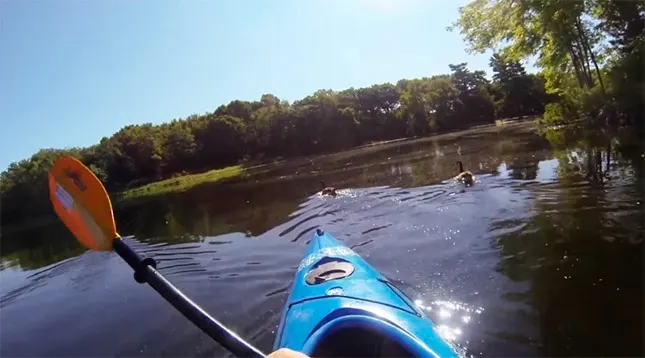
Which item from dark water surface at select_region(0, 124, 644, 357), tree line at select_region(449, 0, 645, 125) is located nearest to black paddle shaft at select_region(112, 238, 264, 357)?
dark water surface at select_region(0, 124, 644, 357)

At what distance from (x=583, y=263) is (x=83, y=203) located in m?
5.65

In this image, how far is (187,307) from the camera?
2.37 m

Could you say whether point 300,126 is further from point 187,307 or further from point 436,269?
point 187,307

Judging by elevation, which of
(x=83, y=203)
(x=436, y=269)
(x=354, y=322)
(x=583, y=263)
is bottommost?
(x=436, y=269)

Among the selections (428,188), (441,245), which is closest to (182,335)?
(441,245)

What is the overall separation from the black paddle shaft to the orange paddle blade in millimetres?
324

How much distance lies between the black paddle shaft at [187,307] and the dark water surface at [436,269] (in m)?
2.58

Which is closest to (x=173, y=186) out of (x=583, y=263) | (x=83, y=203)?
(x=83, y=203)

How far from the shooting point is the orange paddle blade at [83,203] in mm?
3330

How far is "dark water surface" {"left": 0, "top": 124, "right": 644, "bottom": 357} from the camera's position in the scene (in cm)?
434

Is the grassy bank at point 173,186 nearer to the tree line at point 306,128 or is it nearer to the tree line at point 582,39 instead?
the tree line at point 306,128

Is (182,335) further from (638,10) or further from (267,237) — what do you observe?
(638,10)

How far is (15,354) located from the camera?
253 inches

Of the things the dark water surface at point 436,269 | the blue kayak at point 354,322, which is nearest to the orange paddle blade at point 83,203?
the blue kayak at point 354,322
